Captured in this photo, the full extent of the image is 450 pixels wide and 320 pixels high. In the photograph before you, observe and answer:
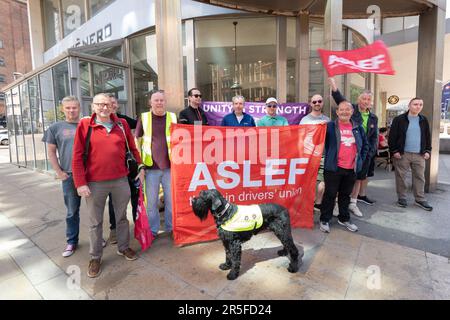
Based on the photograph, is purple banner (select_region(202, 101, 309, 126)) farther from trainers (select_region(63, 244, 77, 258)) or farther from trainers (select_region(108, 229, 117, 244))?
trainers (select_region(63, 244, 77, 258))

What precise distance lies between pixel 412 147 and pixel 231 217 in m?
3.81

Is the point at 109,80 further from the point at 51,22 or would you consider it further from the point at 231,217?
the point at 51,22

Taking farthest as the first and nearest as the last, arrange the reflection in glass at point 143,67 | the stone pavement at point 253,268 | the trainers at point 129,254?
the reflection in glass at point 143,67
the trainers at point 129,254
the stone pavement at point 253,268

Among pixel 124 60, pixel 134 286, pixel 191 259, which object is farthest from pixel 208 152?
pixel 124 60

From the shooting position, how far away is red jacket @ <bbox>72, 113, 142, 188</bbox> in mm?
2590

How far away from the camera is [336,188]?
3.64m

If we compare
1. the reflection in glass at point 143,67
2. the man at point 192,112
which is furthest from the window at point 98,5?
the man at point 192,112

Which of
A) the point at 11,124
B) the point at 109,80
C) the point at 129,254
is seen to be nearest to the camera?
the point at 129,254

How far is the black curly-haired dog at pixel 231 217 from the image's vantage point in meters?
2.56

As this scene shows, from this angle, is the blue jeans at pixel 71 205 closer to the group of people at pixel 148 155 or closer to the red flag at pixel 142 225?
the group of people at pixel 148 155

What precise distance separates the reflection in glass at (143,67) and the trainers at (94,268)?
6.73 m

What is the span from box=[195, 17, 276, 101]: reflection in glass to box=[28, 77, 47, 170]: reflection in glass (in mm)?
5389

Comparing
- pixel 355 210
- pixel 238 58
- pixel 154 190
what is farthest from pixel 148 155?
pixel 238 58
